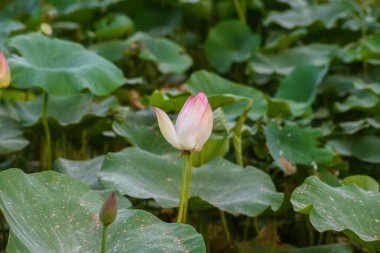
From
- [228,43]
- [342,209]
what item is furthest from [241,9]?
[342,209]

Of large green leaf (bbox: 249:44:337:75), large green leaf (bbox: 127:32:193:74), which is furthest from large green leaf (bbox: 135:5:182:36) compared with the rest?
large green leaf (bbox: 249:44:337:75)

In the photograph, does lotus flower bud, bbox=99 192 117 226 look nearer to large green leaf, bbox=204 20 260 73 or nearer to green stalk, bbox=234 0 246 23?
large green leaf, bbox=204 20 260 73

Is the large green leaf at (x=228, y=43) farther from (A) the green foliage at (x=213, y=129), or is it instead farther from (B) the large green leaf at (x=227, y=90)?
(B) the large green leaf at (x=227, y=90)

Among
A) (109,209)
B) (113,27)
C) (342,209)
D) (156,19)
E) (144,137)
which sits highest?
(109,209)

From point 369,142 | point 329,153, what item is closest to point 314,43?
point 369,142

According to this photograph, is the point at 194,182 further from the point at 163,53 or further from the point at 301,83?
the point at 163,53

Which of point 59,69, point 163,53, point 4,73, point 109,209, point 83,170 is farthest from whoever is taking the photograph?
point 163,53

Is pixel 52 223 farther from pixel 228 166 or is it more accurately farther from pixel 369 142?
pixel 369 142
